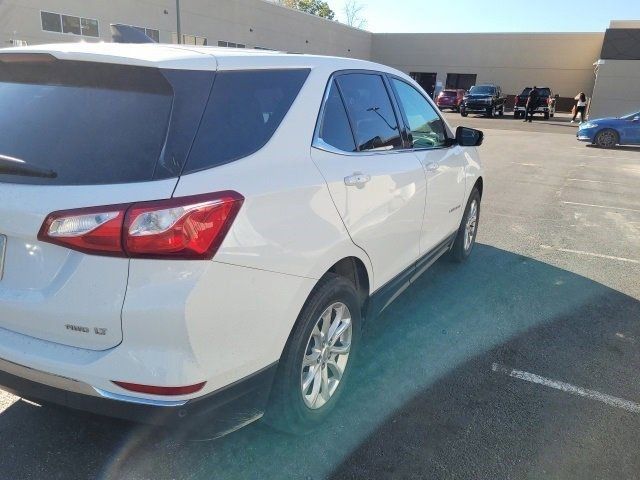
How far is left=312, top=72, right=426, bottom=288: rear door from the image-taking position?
99.4 inches

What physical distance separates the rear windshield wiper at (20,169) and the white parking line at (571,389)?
2816 millimetres

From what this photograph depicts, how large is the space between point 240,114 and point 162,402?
3.80ft

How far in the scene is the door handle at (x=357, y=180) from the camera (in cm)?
253

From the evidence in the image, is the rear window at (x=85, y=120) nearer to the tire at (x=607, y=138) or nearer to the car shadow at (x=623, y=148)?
the car shadow at (x=623, y=148)

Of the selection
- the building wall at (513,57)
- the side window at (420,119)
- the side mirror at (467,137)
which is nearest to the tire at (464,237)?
the side mirror at (467,137)

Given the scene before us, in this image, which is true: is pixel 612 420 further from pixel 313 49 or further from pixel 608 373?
pixel 313 49

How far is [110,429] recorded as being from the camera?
2551 mm

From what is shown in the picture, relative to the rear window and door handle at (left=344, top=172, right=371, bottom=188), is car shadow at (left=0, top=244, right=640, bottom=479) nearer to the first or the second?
the rear window

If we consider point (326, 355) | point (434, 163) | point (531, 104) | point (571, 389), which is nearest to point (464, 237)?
point (434, 163)

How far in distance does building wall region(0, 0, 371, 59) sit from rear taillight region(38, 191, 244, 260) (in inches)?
966

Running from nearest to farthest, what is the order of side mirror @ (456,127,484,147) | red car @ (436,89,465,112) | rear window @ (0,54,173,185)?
1. rear window @ (0,54,173,185)
2. side mirror @ (456,127,484,147)
3. red car @ (436,89,465,112)

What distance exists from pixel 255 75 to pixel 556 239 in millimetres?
5313

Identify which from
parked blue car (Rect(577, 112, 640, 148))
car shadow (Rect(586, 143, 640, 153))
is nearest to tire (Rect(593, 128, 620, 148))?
parked blue car (Rect(577, 112, 640, 148))

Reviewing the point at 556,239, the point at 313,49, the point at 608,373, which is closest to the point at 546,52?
the point at 313,49
